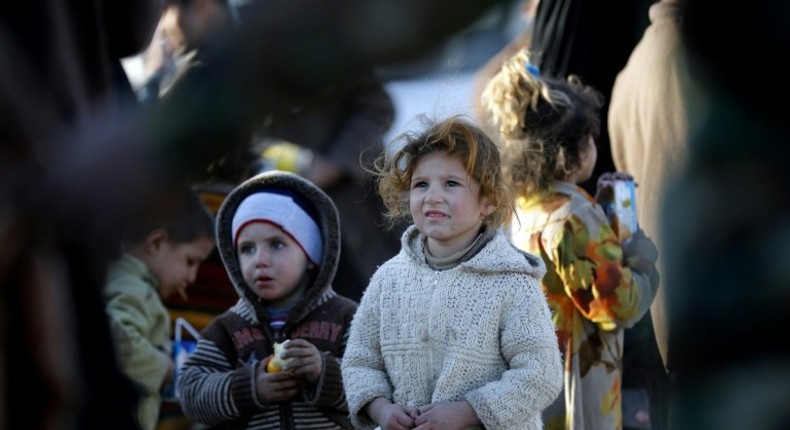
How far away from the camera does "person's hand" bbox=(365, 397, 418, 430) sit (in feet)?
9.70

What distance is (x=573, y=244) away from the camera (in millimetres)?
3949

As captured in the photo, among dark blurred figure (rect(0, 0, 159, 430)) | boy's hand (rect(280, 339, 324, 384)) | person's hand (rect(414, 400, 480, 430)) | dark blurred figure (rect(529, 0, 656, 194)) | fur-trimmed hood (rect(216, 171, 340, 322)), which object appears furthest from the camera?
dark blurred figure (rect(529, 0, 656, 194))

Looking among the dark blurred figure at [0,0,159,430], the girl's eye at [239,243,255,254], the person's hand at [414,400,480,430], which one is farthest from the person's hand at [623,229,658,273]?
the dark blurred figure at [0,0,159,430]

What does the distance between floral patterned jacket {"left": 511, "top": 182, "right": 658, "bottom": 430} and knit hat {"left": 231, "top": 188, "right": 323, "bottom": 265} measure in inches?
22.5

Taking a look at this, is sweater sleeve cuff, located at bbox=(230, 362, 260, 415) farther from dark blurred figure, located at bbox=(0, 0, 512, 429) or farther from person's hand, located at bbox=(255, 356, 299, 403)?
dark blurred figure, located at bbox=(0, 0, 512, 429)

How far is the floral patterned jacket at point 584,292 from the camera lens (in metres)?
3.92

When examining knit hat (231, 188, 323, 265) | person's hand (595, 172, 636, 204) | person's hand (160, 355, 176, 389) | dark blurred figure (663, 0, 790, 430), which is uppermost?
dark blurred figure (663, 0, 790, 430)

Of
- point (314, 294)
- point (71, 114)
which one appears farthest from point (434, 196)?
point (71, 114)

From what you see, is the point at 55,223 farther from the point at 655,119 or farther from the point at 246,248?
the point at 655,119

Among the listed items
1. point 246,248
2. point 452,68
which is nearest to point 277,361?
point 246,248

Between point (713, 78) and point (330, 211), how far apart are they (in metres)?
1.50

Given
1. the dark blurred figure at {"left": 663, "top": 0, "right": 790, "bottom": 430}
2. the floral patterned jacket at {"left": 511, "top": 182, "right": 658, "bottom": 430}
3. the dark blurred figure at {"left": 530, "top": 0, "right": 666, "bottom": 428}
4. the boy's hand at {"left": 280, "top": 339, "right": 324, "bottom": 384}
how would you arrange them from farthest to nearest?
the dark blurred figure at {"left": 530, "top": 0, "right": 666, "bottom": 428} → the floral patterned jacket at {"left": 511, "top": 182, "right": 658, "bottom": 430} → the boy's hand at {"left": 280, "top": 339, "right": 324, "bottom": 384} → the dark blurred figure at {"left": 663, "top": 0, "right": 790, "bottom": 430}

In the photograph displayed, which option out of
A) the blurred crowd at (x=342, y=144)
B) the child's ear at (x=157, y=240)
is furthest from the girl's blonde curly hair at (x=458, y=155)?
the child's ear at (x=157, y=240)

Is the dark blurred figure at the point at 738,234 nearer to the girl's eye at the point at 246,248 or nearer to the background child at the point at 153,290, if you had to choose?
the girl's eye at the point at 246,248
